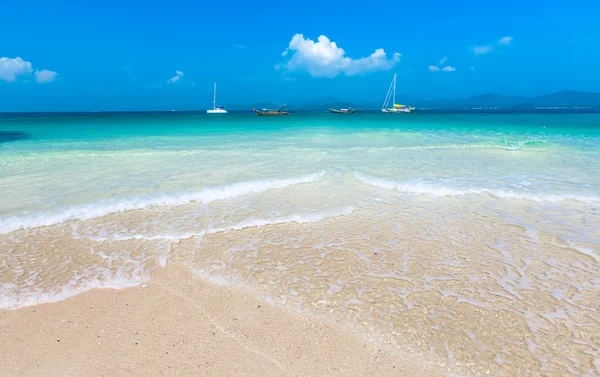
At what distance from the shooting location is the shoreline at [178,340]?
143 inches

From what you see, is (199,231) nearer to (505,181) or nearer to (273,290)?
(273,290)

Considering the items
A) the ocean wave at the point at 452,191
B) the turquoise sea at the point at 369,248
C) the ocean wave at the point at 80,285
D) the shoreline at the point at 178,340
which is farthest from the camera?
the ocean wave at the point at 452,191

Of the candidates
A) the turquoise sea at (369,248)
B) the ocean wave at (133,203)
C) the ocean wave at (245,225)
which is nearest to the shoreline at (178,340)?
the turquoise sea at (369,248)

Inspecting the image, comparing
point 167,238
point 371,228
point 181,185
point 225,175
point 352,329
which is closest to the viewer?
point 352,329

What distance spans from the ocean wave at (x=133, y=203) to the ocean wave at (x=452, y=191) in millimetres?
2509

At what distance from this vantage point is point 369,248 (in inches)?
260

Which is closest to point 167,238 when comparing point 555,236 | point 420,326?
point 420,326

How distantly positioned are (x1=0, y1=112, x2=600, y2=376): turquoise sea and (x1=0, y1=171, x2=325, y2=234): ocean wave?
2.3 inches

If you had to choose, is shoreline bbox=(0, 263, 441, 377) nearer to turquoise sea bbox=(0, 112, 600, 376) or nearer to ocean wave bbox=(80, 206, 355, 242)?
turquoise sea bbox=(0, 112, 600, 376)

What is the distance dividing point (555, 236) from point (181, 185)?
10.2m

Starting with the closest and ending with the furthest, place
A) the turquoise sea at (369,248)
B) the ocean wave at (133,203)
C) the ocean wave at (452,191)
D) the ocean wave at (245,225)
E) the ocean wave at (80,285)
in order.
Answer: the turquoise sea at (369,248)
the ocean wave at (80,285)
the ocean wave at (245,225)
the ocean wave at (133,203)
the ocean wave at (452,191)

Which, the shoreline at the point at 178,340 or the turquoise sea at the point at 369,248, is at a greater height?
the turquoise sea at the point at 369,248

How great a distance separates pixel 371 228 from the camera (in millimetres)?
7648

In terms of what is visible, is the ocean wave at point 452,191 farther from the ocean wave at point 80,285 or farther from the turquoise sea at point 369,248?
the ocean wave at point 80,285
